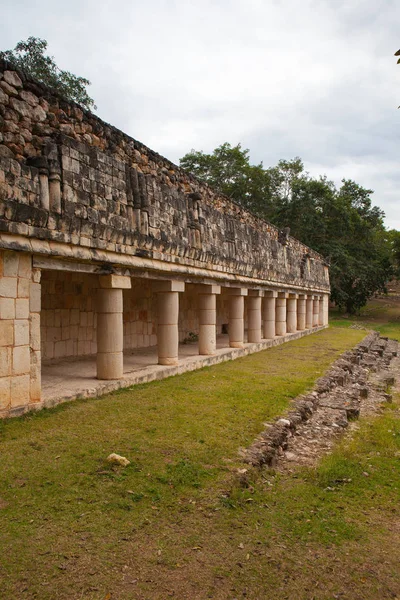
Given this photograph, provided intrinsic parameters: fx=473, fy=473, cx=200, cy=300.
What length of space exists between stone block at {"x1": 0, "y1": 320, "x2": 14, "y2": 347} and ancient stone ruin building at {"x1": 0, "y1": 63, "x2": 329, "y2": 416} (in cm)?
1

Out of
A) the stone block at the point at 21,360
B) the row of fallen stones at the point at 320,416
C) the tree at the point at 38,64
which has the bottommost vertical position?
the row of fallen stones at the point at 320,416

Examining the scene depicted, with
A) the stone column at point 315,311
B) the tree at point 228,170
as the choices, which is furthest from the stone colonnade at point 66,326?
the tree at point 228,170

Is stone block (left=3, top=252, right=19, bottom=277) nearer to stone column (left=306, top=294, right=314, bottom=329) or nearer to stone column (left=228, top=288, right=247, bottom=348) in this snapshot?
stone column (left=228, top=288, right=247, bottom=348)

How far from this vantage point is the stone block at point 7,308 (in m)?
6.05

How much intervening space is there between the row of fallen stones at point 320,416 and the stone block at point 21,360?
121 inches

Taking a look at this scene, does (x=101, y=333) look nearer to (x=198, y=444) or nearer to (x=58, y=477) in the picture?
(x=198, y=444)

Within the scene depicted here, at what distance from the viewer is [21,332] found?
6.31m

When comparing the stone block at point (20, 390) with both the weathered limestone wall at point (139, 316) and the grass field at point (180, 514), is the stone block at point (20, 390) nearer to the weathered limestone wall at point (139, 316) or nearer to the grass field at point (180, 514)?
the grass field at point (180, 514)

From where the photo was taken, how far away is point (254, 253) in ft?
52.6

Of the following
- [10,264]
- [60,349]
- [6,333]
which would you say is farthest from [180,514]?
[60,349]

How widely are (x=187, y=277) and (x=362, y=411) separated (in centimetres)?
486

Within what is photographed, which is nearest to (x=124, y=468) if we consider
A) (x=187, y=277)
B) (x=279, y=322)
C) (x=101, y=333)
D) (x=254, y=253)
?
(x=101, y=333)

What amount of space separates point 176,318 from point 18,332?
4.84m

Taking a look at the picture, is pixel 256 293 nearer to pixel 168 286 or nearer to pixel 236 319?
pixel 236 319
